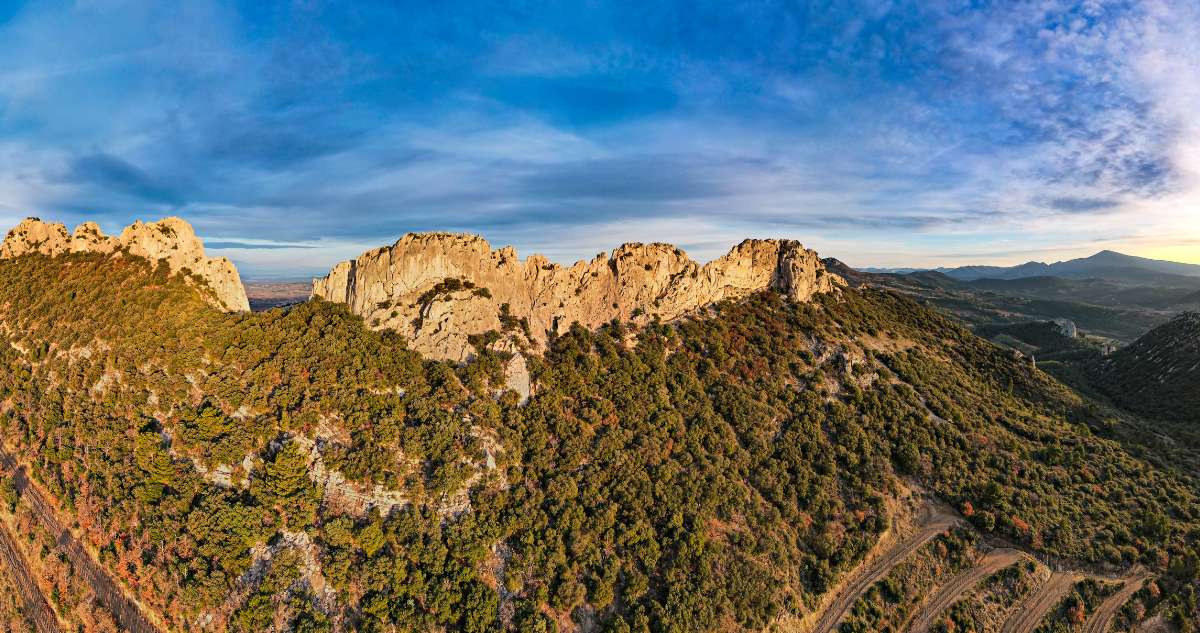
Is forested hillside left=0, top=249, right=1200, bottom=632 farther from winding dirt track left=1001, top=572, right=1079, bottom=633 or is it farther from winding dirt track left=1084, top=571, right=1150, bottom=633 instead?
winding dirt track left=1001, top=572, right=1079, bottom=633

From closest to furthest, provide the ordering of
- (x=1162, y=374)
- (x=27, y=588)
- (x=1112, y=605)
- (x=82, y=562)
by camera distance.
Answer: (x=82, y=562), (x=27, y=588), (x=1112, y=605), (x=1162, y=374)

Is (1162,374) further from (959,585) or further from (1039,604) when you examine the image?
(959,585)

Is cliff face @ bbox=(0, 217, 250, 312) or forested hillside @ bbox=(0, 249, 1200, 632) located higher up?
cliff face @ bbox=(0, 217, 250, 312)

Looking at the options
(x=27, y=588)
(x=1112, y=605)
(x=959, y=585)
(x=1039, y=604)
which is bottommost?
(x=1039, y=604)

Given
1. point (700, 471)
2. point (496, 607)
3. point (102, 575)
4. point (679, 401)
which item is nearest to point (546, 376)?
point (679, 401)

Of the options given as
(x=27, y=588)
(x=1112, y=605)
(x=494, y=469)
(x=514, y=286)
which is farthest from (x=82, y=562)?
(x=1112, y=605)

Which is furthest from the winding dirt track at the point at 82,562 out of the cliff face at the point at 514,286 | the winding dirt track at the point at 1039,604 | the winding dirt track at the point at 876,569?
the winding dirt track at the point at 1039,604

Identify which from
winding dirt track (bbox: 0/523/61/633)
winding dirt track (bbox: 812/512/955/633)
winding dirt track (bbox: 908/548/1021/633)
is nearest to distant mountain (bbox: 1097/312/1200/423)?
winding dirt track (bbox: 908/548/1021/633)

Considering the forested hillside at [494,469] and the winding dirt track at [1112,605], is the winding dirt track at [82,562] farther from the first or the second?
the winding dirt track at [1112,605]
